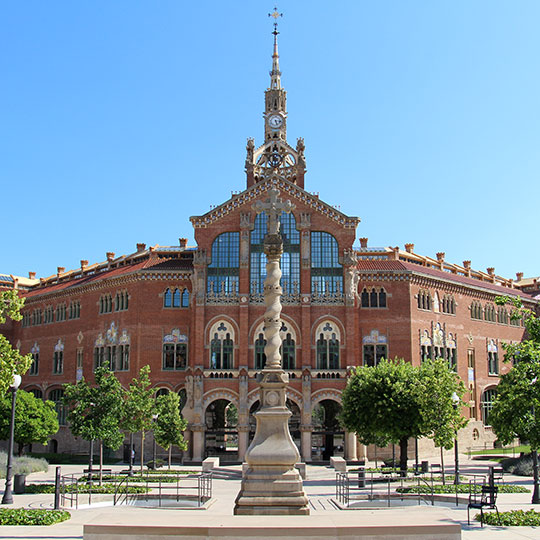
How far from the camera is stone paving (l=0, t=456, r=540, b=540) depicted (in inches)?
687

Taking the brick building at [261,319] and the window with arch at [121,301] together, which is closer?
the brick building at [261,319]

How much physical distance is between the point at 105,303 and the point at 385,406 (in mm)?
30946

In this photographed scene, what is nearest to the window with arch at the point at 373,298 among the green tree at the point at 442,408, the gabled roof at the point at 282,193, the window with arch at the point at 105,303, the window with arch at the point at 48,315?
the gabled roof at the point at 282,193

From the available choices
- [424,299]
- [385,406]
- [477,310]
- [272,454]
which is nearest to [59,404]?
[424,299]

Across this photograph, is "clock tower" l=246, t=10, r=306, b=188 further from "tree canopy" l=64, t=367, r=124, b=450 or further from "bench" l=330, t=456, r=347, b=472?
"tree canopy" l=64, t=367, r=124, b=450

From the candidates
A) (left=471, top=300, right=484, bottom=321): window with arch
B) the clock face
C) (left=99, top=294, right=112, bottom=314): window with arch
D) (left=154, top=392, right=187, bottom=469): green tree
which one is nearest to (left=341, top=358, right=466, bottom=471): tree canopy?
(left=154, top=392, right=187, bottom=469): green tree

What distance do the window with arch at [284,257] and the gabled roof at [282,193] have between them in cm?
179

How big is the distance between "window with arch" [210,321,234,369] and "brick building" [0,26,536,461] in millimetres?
80

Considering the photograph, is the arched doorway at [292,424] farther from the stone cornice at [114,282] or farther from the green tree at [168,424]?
the stone cornice at [114,282]

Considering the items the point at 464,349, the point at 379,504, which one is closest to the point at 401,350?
the point at 464,349

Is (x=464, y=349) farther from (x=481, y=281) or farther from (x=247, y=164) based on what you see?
(x=247, y=164)

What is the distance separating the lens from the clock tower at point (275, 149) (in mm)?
64375

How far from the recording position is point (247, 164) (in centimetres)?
6475

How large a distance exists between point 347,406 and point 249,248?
1758 centimetres
